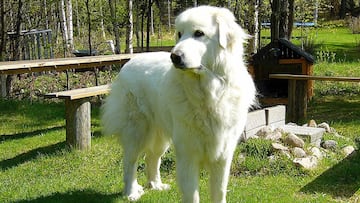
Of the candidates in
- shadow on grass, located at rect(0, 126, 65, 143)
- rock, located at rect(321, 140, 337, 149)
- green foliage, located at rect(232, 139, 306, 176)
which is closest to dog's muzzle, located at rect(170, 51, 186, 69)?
green foliage, located at rect(232, 139, 306, 176)

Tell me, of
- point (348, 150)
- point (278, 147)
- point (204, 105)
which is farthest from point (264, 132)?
point (204, 105)

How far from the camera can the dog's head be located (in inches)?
116

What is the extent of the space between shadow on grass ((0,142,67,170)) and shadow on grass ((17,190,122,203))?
1575 millimetres

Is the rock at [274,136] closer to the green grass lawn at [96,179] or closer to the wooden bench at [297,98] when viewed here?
the green grass lawn at [96,179]

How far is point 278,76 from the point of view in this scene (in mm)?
7766

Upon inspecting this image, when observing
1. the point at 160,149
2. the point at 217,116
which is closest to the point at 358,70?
the point at 160,149

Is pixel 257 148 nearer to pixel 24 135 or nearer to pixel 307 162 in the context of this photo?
pixel 307 162

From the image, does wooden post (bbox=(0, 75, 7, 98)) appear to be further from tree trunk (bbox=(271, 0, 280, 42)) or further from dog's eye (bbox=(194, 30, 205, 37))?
dog's eye (bbox=(194, 30, 205, 37))

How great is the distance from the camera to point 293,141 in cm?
548

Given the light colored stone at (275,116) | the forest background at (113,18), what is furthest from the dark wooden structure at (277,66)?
the forest background at (113,18)

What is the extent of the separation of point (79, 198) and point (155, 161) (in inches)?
30.1

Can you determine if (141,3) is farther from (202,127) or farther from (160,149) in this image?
(202,127)

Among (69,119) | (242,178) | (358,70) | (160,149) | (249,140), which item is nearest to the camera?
(160,149)

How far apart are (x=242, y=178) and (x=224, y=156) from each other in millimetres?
1586
